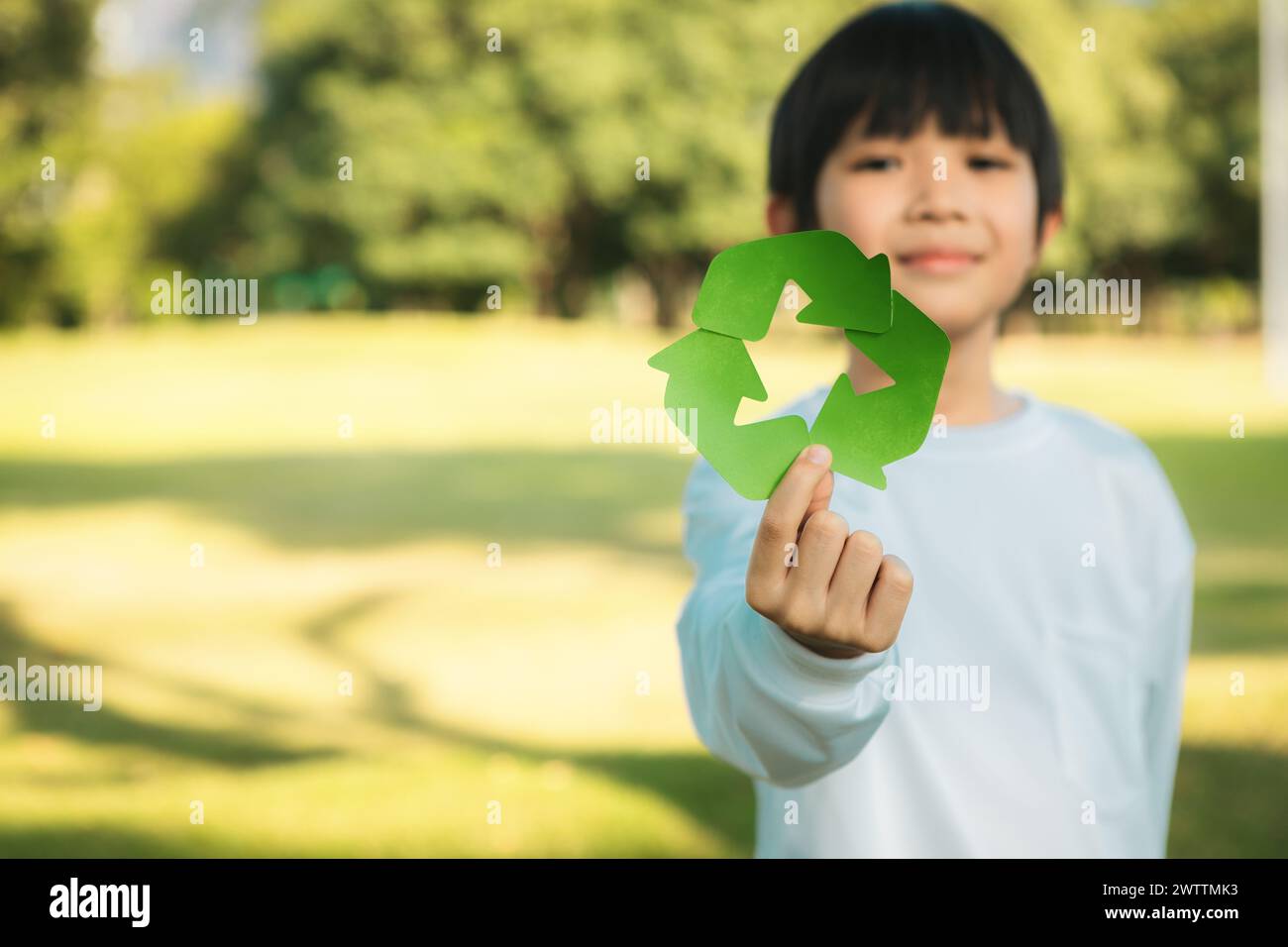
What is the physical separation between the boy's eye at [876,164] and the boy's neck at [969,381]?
0.22m

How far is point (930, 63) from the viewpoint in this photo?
157 cm

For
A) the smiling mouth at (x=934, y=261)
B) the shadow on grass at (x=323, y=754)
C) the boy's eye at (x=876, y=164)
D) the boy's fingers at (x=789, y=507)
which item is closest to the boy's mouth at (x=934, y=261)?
the smiling mouth at (x=934, y=261)

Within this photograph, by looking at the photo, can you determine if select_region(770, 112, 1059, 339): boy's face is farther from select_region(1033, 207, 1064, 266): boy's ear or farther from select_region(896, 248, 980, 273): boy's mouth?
select_region(1033, 207, 1064, 266): boy's ear

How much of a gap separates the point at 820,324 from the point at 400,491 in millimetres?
10663

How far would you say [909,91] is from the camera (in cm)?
155

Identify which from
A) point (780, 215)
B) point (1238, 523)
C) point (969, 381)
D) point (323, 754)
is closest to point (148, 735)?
point (323, 754)

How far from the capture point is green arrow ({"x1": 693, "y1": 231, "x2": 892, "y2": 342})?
3.64ft

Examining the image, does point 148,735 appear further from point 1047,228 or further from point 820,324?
point 820,324

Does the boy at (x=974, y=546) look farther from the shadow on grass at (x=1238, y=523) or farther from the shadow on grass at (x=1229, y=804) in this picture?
the shadow on grass at (x=1238, y=523)

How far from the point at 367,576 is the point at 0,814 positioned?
418cm

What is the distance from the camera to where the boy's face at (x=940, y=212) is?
58.6 inches

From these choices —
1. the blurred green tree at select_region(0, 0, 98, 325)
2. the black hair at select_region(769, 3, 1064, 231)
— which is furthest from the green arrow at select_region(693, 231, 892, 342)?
the blurred green tree at select_region(0, 0, 98, 325)

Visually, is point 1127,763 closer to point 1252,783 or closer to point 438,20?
point 1252,783

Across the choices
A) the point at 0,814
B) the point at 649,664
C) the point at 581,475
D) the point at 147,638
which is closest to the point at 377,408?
the point at 581,475
